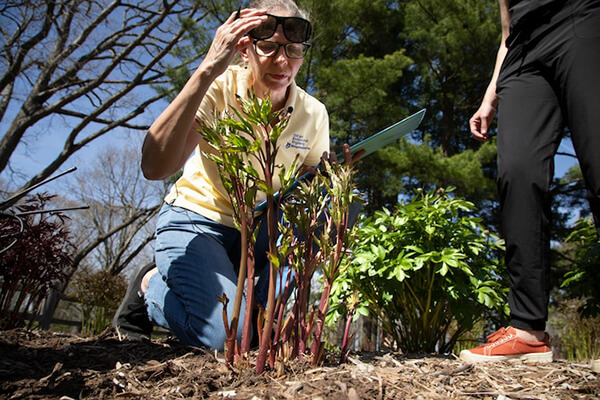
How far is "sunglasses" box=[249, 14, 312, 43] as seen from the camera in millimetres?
1564

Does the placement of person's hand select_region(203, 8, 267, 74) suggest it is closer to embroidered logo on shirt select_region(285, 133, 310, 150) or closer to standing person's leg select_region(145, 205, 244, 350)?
embroidered logo on shirt select_region(285, 133, 310, 150)

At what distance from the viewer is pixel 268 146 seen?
3.46 ft

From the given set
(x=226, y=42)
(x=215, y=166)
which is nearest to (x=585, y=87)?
(x=226, y=42)

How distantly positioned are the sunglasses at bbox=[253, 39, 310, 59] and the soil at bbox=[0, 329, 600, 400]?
1.21 metres

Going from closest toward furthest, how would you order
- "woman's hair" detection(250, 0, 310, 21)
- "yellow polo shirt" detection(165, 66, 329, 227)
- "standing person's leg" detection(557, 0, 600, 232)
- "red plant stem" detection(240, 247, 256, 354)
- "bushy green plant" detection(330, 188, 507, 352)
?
"red plant stem" detection(240, 247, 256, 354) → "standing person's leg" detection(557, 0, 600, 232) → "woman's hair" detection(250, 0, 310, 21) → "yellow polo shirt" detection(165, 66, 329, 227) → "bushy green plant" detection(330, 188, 507, 352)

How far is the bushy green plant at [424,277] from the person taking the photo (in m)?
2.12

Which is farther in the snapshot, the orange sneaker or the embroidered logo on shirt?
the embroidered logo on shirt

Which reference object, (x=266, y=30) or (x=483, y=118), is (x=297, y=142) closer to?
(x=266, y=30)

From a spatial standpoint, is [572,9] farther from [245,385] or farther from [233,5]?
[233,5]

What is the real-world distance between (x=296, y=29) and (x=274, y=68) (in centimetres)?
18

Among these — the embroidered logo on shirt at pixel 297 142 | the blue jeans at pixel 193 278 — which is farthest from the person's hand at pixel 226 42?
the blue jeans at pixel 193 278

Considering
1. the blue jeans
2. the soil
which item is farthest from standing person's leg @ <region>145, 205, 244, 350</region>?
the soil

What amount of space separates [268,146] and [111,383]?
743mm

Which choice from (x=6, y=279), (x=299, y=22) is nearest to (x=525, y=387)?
(x=299, y=22)
